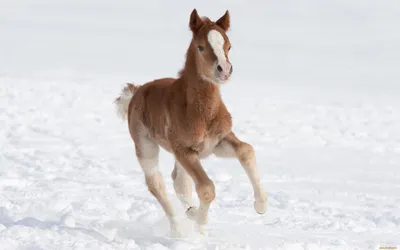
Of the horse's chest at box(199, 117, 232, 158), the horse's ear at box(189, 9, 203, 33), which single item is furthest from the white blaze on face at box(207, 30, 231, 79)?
the horse's chest at box(199, 117, 232, 158)

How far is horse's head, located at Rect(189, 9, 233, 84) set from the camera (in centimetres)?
497

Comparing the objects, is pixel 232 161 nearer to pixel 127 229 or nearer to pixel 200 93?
pixel 127 229

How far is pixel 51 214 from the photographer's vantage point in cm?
659

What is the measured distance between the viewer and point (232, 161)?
33.9ft

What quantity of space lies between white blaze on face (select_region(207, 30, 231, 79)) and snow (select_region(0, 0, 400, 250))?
4.88 feet

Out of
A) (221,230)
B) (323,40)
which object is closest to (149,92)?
(221,230)

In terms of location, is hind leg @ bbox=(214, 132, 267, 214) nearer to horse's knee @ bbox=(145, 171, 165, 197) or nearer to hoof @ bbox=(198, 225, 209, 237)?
hoof @ bbox=(198, 225, 209, 237)

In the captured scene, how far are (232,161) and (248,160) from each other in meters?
4.93

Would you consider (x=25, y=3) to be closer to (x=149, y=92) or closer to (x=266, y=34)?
(x=266, y=34)

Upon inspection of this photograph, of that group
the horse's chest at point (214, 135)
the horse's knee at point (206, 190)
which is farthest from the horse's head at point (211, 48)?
the horse's knee at point (206, 190)

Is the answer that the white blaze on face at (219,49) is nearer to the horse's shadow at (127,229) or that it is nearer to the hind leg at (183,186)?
the horse's shadow at (127,229)

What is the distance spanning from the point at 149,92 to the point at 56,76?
14555 millimetres

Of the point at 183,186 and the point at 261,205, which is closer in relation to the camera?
the point at 261,205

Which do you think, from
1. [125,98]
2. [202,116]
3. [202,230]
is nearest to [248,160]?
[202,116]
